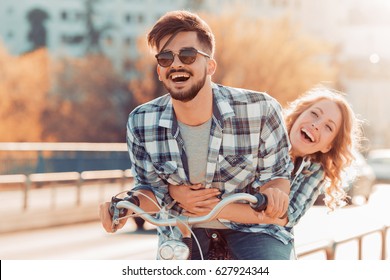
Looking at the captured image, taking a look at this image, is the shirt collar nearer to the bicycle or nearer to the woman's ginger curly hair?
the bicycle

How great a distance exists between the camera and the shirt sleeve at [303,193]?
3.54m

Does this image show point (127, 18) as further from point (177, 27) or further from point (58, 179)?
point (177, 27)

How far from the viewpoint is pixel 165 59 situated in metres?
3.03

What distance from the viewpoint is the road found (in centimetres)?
1079

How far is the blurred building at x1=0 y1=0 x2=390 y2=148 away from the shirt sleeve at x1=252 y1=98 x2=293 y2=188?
5897cm

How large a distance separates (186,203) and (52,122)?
38.1m

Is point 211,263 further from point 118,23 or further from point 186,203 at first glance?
point 118,23

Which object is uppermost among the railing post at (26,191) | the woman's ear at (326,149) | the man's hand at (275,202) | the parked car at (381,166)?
the woman's ear at (326,149)

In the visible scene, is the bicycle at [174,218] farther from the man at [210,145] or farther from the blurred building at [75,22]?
the blurred building at [75,22]

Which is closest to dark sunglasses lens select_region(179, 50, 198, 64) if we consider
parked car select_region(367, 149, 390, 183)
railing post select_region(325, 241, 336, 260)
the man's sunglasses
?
the man's sunglasses

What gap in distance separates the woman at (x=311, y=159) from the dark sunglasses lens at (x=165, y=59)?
1.59 ft

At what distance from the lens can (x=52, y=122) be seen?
40.8 m

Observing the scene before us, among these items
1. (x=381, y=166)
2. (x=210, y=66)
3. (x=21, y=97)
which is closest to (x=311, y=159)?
(x=210, y=66)

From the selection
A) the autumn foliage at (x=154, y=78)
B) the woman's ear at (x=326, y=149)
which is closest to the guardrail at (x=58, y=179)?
the woman's ear at (x=326, y=149)
